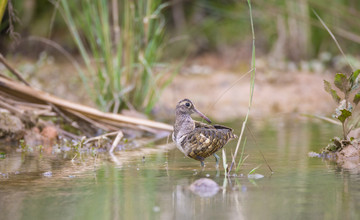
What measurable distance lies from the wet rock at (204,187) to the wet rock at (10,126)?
119 inches

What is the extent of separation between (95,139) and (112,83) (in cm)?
150

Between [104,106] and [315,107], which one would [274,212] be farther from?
[315,107]

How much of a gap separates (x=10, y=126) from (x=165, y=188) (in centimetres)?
293

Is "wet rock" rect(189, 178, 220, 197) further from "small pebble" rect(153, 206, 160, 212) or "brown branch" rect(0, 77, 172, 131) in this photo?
"brown branch" rect(0, 77, 172, 131)

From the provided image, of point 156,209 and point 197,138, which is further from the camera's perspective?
point 197,138

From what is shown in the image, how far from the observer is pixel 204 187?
352cm

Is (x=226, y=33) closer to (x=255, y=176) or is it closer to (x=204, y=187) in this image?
(x=255, y=176)

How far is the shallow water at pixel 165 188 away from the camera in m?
3.02

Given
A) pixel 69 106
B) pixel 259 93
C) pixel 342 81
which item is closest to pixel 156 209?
pixel 342 81

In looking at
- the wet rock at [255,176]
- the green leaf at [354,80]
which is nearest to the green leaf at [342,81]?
the green leaf at [354,80]

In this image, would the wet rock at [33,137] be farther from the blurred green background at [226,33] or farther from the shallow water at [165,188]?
the blurred green background at [226,33]

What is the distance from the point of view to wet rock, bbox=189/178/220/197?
3451mm

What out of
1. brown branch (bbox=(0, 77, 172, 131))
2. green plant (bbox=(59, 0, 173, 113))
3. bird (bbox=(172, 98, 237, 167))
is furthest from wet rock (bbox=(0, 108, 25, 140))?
bird (bbox=(172, 98, 237, 167))

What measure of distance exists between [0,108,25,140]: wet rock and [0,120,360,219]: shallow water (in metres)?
0.87
